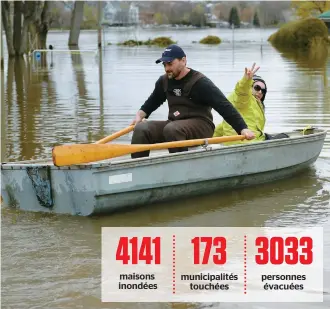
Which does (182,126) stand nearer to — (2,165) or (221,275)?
(2,165)

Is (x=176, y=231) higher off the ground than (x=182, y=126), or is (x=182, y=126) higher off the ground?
(x=182, y=126)

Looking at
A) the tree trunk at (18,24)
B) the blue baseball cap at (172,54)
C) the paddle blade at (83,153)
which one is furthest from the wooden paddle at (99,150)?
the tree trunk at (18,24)

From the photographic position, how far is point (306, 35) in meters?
51.4

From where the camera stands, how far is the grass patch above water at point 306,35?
50906 mm

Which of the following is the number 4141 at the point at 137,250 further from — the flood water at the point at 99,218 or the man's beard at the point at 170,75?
the man's beard at the point at 170,75

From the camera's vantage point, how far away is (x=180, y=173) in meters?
9.22

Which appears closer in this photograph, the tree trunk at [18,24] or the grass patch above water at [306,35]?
the tree trunk at [18,24]

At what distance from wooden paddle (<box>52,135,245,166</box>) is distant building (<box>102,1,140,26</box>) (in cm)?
10438

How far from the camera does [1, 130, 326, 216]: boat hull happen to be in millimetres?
8594

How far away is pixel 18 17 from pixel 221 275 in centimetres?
3632

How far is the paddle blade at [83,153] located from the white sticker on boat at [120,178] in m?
0.28

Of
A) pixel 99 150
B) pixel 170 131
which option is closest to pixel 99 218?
pixel 99 150

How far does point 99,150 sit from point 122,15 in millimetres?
112147

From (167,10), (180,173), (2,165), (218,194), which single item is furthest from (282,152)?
(167,10)
